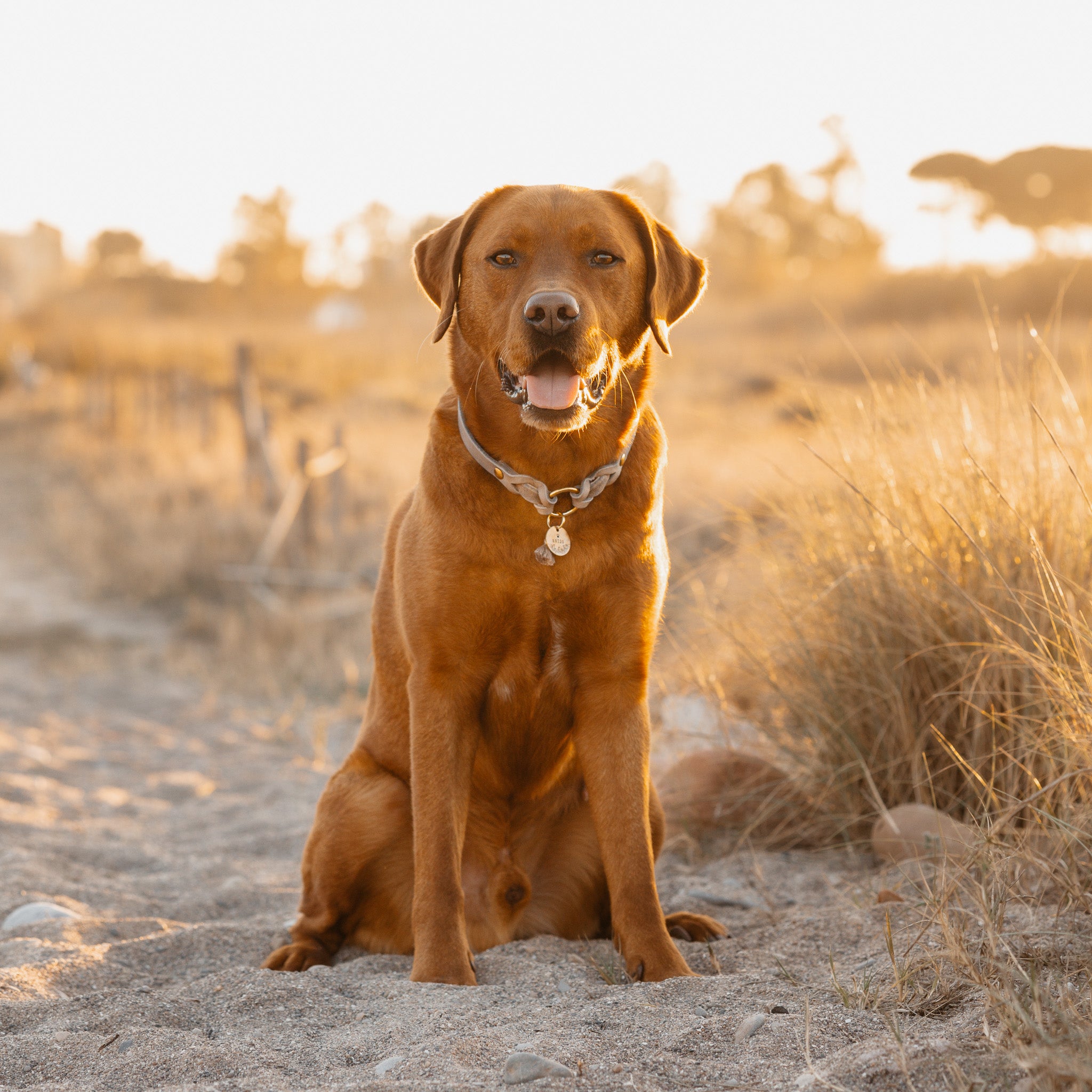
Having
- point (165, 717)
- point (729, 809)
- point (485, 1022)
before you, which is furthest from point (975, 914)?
point (165, 717)

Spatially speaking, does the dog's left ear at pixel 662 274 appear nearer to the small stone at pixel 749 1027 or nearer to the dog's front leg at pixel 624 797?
the dog's front leg at pixel 624 797

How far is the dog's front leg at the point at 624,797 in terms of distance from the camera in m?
Result: 2.76

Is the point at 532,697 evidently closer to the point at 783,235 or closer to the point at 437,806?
the point at 437,806

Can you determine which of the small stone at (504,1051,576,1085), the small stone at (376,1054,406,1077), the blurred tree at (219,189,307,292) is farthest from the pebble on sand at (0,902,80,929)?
the blurred tree at (219,189,307,292)

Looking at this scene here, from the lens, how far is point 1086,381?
4.04m

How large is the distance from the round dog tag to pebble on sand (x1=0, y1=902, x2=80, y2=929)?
179 cm

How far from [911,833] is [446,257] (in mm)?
2154

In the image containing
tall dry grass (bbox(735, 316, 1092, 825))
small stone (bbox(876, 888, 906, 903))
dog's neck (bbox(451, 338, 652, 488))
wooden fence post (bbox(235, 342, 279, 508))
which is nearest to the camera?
dog's neck (bbox(451, 338, 652, 488))

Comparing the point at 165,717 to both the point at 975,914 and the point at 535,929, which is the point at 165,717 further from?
the point at 975,914

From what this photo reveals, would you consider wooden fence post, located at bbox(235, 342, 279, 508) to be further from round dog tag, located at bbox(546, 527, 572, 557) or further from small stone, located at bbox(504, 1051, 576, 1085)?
small stone, located at bbox(504, 1051, 576, 1085)

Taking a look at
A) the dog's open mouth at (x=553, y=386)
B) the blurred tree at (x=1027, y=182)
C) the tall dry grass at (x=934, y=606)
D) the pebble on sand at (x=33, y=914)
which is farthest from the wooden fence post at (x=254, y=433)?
the blurred tree at (x=1027, y=182)

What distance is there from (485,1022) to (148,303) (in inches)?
1651

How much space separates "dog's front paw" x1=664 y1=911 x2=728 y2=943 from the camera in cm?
307

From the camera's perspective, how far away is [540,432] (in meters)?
2.84
